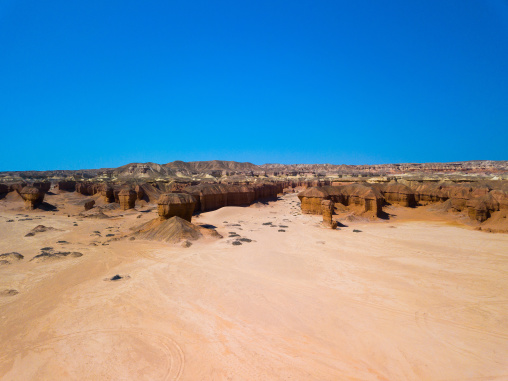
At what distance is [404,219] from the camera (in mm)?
28031

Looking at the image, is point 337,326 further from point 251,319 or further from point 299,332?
point 251,319

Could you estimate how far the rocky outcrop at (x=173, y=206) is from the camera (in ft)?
64.4

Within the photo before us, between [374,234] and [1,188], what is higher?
[1,188]

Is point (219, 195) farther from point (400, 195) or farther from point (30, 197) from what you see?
point (400, 195)

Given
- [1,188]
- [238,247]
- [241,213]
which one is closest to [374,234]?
[238,247]

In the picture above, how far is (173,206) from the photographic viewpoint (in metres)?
19.7

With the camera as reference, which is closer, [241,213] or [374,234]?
[374,234]

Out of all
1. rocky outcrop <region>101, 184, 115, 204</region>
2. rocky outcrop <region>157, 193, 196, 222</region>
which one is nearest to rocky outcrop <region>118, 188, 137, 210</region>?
rocky outcrop <region>101, 184, 115, 204</region>

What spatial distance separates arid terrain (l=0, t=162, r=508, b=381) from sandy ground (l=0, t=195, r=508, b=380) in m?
0.04

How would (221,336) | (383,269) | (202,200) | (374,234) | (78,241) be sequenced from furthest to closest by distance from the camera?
(202,200), (374,234), (78,241), (383,269), (221,336)

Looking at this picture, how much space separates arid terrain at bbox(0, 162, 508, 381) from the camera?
6.45m

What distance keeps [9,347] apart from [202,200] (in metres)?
23.5

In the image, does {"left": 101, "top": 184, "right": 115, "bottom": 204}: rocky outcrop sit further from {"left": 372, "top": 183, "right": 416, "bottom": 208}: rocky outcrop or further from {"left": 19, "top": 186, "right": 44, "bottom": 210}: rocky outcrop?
{"left": 372, "top": 183, "right": 416, "bottom": 208}: rocky outcrop

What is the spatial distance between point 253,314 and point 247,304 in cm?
67
